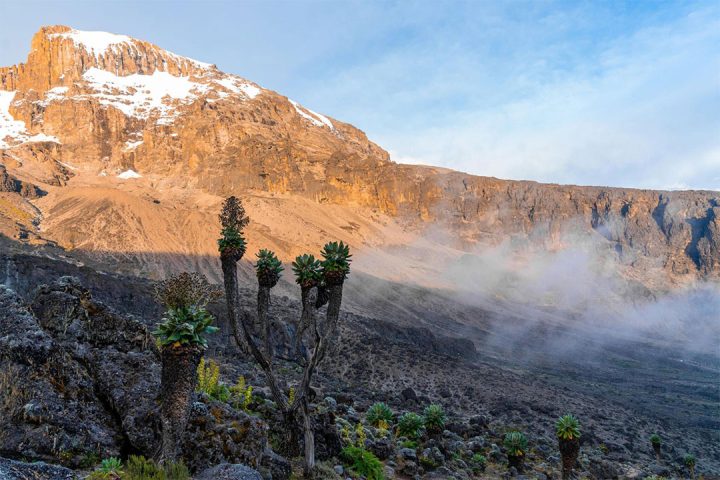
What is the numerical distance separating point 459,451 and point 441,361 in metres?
34.3

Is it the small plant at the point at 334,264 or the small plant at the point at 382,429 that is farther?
the small plant at the point at 382,429

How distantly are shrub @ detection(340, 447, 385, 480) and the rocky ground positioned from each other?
0.43 metres

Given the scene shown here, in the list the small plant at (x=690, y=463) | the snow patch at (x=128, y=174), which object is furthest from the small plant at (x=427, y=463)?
the snow patch at (x=128, y=174)

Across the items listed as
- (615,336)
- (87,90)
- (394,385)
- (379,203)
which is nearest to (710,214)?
(615,336)

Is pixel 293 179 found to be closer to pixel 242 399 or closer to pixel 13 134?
pixel 13 134

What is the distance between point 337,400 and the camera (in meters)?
28.8

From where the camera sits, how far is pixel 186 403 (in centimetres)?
1061

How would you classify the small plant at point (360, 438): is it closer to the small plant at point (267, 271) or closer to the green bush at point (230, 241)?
the small plant at point (267, 271)

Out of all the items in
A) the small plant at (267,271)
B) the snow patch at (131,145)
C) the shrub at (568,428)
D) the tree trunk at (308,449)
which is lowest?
the shrub at (568,428)

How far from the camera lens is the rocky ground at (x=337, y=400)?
9.99 m

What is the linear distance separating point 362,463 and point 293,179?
149345 mm

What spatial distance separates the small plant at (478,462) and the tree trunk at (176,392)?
55.8ft

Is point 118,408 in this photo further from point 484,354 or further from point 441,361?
point 484,354

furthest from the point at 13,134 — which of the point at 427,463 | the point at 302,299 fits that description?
the point at 427,463
